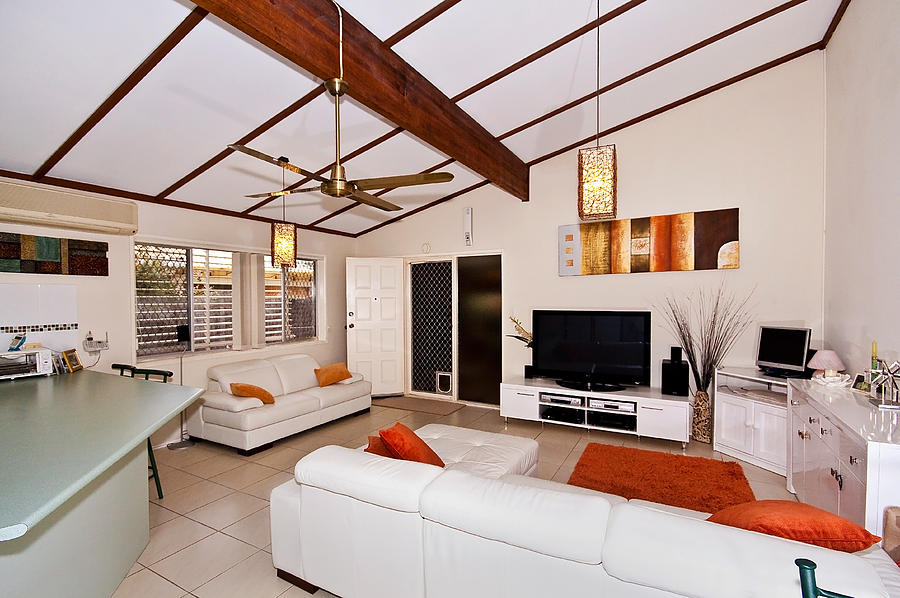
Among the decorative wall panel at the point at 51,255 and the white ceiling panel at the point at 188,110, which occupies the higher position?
the white ceiling panel at the point at 188,110

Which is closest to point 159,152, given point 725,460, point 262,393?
point 262,393

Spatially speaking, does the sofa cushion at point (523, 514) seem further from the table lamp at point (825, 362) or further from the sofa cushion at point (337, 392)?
the sofa cushion at point (337, 392)

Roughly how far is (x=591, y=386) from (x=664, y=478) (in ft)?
4.35

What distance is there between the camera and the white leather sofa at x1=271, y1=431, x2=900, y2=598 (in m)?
1.14

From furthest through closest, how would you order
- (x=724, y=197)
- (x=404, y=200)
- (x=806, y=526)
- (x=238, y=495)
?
(x=404, y=200)
(x=724, y=197)
(x=238, y=495)
(x=806, y=526)

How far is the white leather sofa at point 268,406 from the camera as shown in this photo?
13.4 ft

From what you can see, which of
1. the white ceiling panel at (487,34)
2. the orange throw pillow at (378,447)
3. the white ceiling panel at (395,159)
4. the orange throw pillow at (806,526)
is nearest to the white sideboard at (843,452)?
the orange throw pillow at (806,526)

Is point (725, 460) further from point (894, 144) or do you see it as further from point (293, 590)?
point (293, 590)

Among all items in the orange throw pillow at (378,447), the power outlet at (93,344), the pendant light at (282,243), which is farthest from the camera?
the pendant light at (282,243)

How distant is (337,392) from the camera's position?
502 centimetres

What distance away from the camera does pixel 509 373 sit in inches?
220

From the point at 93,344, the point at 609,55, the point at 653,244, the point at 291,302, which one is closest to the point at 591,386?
the point at 653,244

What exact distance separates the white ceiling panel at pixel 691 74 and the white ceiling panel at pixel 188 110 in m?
2.55

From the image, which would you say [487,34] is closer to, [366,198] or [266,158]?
[366,198]
